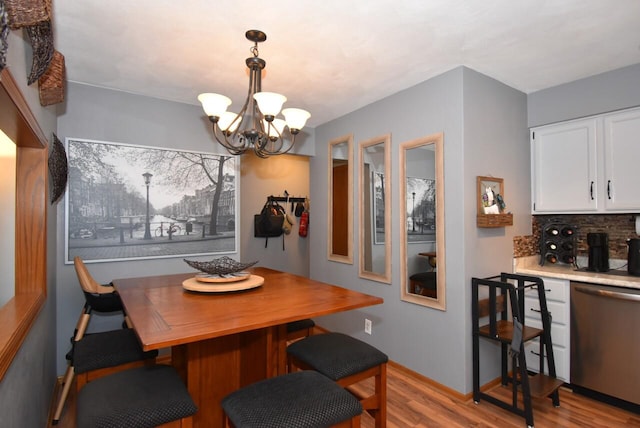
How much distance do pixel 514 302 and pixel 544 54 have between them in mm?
1677

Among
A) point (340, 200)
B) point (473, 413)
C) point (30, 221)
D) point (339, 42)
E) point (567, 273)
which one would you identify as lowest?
point (473, 413)

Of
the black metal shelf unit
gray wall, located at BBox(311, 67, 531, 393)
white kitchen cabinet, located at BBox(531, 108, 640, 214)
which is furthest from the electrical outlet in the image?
white kitchen cabinet, located at BBox(531, 108, 640, 214)

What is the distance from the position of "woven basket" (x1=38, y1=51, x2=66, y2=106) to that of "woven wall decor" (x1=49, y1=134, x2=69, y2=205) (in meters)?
0.45

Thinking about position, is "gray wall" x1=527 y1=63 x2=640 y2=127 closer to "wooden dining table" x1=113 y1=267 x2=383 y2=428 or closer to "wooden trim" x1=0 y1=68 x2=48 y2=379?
"wooden dining table" x1=113 y1=267 x2=383 y2=428

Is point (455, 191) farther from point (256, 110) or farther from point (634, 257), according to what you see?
point (256, 110)

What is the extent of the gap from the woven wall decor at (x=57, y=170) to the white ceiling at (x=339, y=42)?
0.64 meters

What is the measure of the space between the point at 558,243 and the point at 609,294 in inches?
29.4

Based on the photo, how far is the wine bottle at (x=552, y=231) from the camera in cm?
305

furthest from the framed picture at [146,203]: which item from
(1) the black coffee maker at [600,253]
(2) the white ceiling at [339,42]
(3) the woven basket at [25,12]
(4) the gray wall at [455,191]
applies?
(1) the black coffee maker at [600,253]

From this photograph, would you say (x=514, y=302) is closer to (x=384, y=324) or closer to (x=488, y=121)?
(x=384, y=324)

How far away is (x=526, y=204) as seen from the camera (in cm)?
303

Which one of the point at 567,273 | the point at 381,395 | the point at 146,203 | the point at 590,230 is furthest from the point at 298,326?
the point at 590,230

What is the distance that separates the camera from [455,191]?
2521 mm

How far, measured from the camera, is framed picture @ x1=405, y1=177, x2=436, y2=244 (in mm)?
2703
